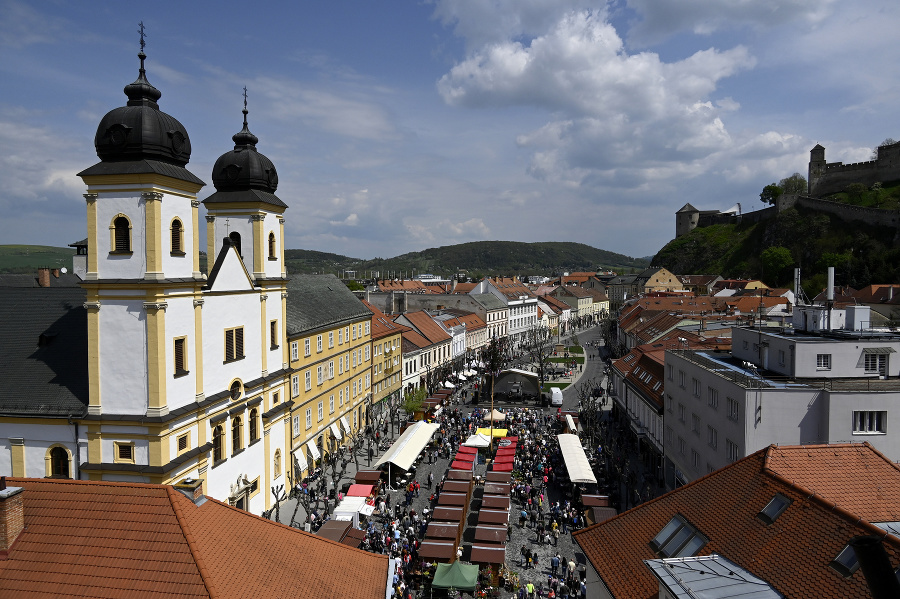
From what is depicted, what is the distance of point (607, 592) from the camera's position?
A: 1414 cm

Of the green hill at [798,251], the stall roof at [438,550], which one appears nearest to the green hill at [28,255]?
the stall roof at [438,550]

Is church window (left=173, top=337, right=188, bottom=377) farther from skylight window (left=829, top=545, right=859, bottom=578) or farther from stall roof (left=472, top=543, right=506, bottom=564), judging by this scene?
skylight window (left=829, top=545, right=859, bottom=578)

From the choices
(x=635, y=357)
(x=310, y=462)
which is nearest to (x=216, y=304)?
(x=310, y=462)

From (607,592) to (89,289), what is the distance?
19920mm

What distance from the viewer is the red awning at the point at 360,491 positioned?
30.5m

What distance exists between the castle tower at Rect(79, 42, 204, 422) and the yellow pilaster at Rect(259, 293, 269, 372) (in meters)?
8.70

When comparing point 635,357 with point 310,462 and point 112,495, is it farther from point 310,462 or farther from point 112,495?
point 112,495

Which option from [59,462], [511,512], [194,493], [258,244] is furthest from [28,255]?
[194,493]

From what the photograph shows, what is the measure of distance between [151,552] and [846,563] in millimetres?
12934

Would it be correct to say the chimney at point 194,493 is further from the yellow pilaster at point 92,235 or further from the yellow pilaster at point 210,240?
the yellow pilaster at point 210,240

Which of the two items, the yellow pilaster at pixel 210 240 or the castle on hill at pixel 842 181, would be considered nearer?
the yellow pilaster at pixel 210 240

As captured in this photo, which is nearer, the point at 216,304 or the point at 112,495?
the point at 112,495

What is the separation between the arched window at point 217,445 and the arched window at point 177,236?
796cm

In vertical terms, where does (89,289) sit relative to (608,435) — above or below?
above
